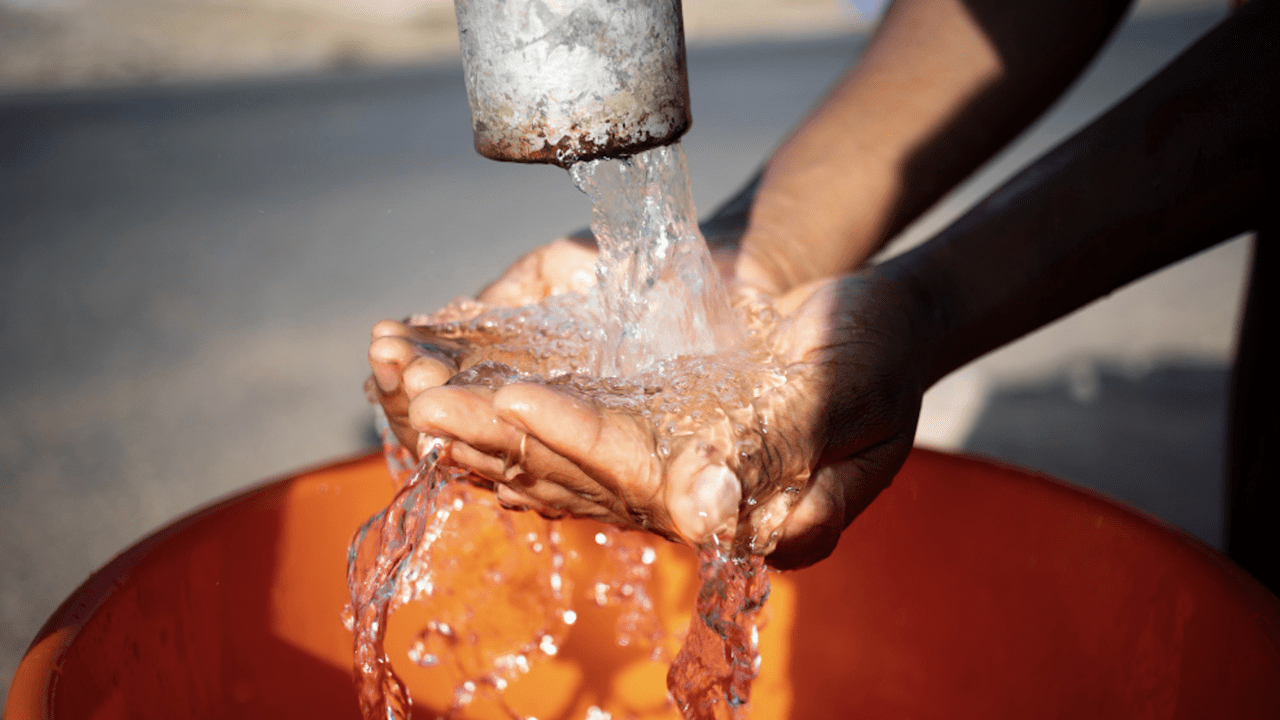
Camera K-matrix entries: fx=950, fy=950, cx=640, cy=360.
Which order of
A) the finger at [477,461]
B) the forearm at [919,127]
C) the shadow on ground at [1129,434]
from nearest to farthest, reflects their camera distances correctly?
Answer: the finger at [477,461]
the forearm at [919,127]
the shadow on ground at [1129,434]

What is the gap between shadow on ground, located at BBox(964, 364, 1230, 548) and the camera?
190cm

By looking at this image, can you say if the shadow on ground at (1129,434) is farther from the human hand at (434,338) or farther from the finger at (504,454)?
the finger at (504,454)

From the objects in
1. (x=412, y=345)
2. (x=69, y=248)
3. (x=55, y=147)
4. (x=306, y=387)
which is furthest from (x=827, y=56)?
(x=412, y=345)

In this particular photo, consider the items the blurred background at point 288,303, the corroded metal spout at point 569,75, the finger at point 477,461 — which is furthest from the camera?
the blurred background at point 288,303

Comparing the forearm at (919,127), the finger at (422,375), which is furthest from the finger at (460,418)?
the forearm at (919,127)

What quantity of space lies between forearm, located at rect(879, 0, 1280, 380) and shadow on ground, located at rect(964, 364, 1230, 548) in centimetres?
93

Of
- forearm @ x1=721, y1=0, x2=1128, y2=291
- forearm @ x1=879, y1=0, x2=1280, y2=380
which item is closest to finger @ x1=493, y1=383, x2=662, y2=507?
forearm @ x1=879, y1=0, x2=1280, y2=380

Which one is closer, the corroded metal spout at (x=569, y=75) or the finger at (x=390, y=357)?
the corroded metal spout at (x=569, y=75)

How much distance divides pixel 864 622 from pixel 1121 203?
52 centimetres

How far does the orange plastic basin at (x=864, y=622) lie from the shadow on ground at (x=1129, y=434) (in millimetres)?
861

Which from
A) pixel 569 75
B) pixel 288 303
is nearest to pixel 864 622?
pixel 569 75

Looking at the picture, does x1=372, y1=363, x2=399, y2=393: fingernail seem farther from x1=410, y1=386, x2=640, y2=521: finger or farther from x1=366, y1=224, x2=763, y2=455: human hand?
x1=410, y1=386, x2=640, y2=521: finger

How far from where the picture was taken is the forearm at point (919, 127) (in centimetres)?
119

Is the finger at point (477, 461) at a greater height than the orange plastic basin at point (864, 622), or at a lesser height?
greater
